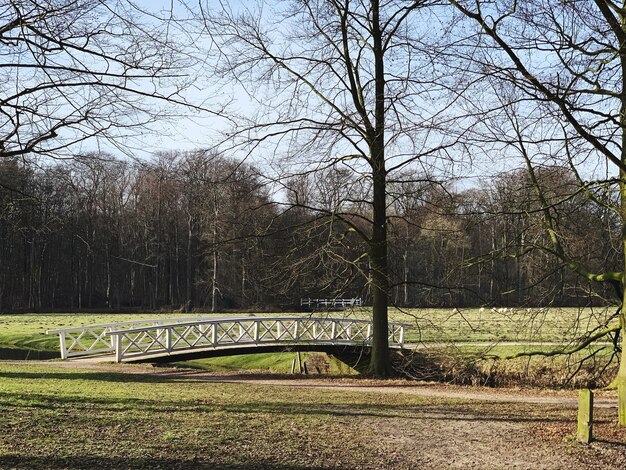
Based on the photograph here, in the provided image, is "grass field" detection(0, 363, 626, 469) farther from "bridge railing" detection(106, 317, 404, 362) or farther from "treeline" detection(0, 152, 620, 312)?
"bridge railing" detection(106, 317, 404, 362)

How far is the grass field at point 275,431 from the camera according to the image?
6.46 m

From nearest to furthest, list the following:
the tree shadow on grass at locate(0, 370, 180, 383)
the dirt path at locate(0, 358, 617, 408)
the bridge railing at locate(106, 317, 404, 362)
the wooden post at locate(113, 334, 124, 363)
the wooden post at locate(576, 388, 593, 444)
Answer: the wooden post at locate(576, 388, 593, 444) → the dirt path at locate(0, 358, 617, 408) → the tree shadow on grass at locate(0, 370, 180, 383) → the wooden post at locate(113, 334, 124, 363) → the bridge railing at locate(106, 317, 404, 362)

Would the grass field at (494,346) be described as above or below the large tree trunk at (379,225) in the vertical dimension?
below

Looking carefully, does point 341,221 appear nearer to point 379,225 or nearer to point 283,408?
point 379,225

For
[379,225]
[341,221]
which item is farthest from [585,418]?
[341,221]

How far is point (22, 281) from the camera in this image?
52781 mm

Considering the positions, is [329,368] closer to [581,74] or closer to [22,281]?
[581,74]

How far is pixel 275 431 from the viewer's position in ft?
26.1

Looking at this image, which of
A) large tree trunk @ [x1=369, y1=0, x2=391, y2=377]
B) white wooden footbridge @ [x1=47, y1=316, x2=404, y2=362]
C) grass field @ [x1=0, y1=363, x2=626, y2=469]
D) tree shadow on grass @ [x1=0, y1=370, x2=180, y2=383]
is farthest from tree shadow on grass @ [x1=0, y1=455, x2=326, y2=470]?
white wooden footbridge @ [x1=47, y1=316, x2=404, y2=362]

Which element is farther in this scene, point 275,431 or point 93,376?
point 93,376

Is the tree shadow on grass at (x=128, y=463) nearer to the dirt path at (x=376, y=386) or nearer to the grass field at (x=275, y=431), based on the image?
the grass field at (x=275, y=431)

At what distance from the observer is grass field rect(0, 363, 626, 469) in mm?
6465

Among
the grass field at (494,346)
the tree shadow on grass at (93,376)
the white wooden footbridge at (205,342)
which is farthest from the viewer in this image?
the white wooden footbridge at (205,342)

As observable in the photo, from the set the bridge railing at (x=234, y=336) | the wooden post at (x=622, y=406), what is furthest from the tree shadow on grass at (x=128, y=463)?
the bridge railing at (x=234, y=336)
